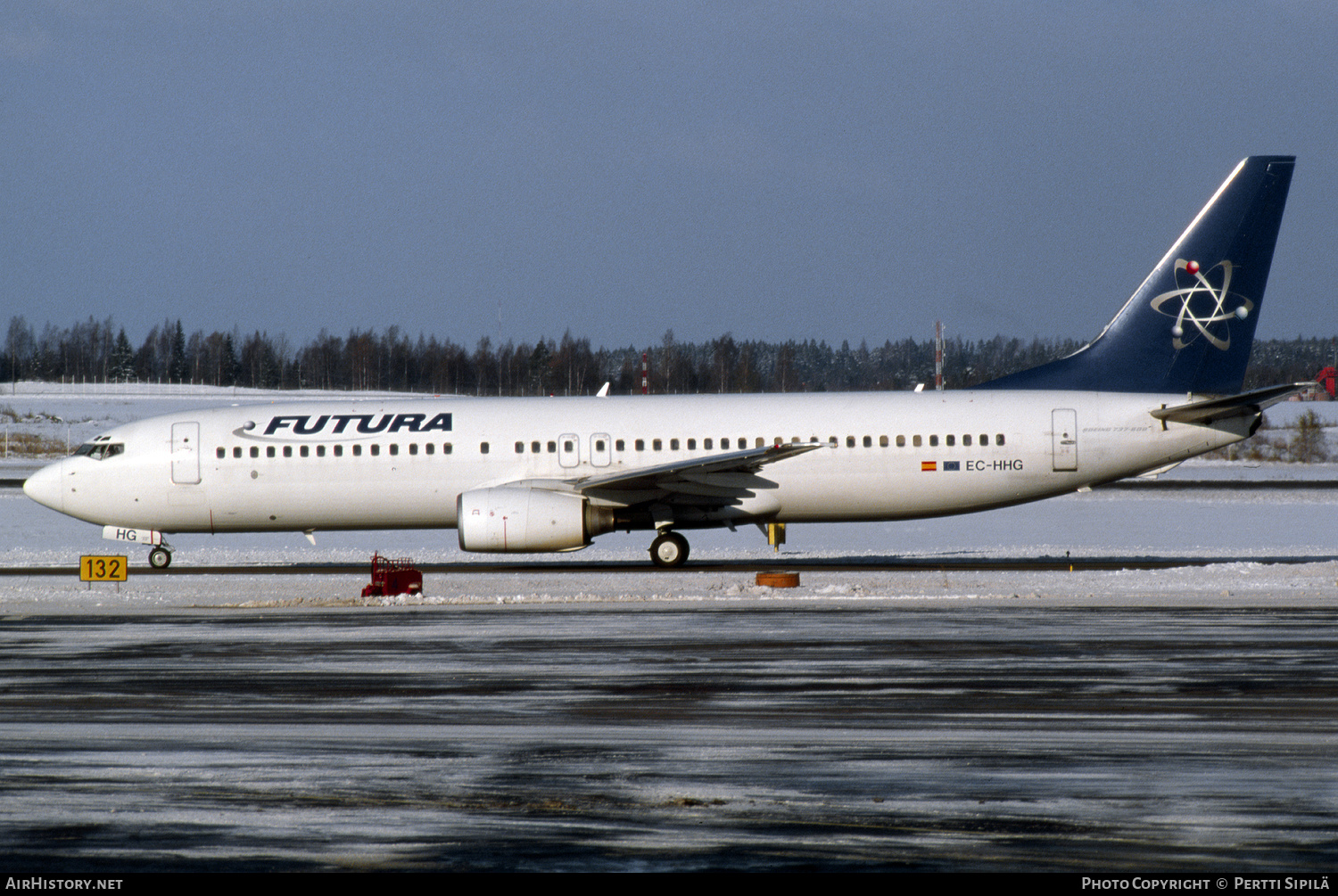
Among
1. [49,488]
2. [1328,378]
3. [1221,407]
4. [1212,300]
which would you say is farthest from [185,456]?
[1328,378]

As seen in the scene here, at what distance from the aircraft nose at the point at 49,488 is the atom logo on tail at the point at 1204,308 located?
73.1ft

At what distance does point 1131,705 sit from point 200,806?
24.8 ft

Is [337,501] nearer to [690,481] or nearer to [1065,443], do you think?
[690,481]

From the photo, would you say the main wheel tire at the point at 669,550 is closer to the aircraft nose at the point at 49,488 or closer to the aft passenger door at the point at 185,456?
the aft passenger door at the point at 185,456

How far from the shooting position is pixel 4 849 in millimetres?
7223

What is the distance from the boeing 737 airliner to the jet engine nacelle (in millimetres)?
335

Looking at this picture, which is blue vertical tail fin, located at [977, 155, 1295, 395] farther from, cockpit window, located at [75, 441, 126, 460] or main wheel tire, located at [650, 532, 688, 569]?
cockpit window, located at [75, 441, 126, 460]

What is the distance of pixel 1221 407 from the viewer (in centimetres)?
2322

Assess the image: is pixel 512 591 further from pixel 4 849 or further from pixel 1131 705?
pixel 4 849

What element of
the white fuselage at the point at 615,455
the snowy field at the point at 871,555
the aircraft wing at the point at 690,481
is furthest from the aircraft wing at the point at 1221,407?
the aircraft wing at the point at 690,481

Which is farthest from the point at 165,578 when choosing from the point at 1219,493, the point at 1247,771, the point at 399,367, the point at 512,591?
the point at 399,367

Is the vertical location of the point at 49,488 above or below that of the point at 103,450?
below

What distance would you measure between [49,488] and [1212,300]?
2346cm

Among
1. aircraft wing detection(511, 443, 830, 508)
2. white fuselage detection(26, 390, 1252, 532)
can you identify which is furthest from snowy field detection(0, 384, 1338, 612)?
white fuselage detection(26, 390, 1252, 532)
